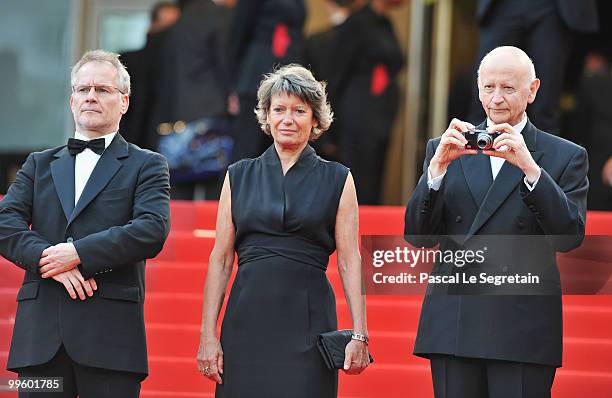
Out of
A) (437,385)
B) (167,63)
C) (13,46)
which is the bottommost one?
(437,385)

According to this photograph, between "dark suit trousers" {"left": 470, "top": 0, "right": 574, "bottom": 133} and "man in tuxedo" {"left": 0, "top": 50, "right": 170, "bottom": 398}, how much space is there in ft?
11.3

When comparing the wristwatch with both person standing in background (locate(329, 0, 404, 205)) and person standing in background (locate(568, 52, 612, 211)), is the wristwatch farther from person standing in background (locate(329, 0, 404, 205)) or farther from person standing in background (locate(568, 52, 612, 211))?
person standing in background (locate(568, 52, 612, 211))

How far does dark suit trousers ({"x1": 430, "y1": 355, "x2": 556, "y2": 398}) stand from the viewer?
15.9 ft

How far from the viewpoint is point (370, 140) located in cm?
1008

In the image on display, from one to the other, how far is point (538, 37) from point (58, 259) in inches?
166

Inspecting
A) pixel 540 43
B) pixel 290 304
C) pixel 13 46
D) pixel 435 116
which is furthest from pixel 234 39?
pixel 13 46

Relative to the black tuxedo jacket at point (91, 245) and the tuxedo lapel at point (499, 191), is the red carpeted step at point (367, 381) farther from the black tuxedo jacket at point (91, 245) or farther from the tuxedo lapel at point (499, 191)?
the tuxedo lapel at point (499, 191)

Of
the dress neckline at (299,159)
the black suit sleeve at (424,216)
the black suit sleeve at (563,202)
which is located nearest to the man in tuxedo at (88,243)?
the dress neckline at (299,159)

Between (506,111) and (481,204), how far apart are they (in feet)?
1.22

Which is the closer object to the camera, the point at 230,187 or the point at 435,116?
the point at 230,187

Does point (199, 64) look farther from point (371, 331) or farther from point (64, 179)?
point (64, 179)

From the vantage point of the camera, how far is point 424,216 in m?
4.91

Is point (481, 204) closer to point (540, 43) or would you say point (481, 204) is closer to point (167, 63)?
point (540, 43)

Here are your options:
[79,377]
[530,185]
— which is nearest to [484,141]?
[530,185]
